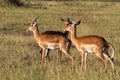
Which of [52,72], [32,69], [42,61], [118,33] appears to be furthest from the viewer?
[118,33]

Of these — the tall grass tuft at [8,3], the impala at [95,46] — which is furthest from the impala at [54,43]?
the tall grass tuft at [8,3]

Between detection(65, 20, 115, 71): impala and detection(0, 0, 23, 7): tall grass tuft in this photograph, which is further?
detection(0, 0, 23, 7): tall grass tuft

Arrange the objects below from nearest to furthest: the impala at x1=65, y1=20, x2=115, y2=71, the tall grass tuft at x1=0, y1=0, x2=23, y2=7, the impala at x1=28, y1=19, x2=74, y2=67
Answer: the impala at x1=65, y1=20, x2=115, y2=71 → the impala at x1=28, y1=19, x2=74, y2=67 → the tall grass tuft at x1=0, y1=0, x2=23, y2=7

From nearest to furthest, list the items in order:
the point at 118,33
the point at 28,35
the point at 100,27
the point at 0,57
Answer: the point at 0,57 → the point at 28,35 → the point at 118,33 → the point at 100,27

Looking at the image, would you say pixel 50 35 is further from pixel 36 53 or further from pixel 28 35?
pixel 28 35

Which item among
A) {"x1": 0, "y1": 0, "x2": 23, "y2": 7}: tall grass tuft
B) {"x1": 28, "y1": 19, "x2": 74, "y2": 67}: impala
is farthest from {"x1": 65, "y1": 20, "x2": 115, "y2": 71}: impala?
{"x1": 0, "y1": 0, "x2": 23, "y2": 7}: tall grass tuft

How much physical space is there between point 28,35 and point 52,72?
7.60 metres

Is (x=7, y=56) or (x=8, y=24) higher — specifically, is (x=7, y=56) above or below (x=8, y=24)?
above

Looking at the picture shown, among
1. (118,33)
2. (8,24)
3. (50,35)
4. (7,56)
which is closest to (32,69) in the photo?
(50,35)

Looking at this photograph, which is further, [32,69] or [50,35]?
[50,35]

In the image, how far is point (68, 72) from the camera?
330 inches

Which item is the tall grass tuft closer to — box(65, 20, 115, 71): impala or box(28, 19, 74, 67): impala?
box(28, 19, 74, 67): impala

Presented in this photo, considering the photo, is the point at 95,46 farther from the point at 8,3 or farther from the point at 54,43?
the point at 8,3

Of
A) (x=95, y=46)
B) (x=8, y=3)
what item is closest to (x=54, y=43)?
(x=95, y=46)
